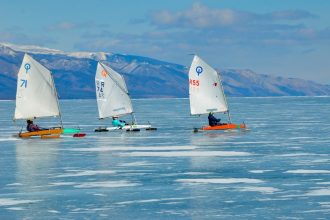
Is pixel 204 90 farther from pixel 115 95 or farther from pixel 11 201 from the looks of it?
pixel 11 201

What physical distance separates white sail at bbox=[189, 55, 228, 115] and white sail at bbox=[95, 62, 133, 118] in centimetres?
911

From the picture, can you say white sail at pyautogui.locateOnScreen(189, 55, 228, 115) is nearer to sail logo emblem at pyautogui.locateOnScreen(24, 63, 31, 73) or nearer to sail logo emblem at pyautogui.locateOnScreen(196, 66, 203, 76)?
sail logo emblem at pyautogui.locateOnScreen(196, 66, 203, 76)

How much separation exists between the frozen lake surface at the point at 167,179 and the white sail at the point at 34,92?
11208mm

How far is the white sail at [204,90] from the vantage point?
100125 mm

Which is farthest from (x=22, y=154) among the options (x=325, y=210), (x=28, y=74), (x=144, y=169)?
(x=325, y=210)

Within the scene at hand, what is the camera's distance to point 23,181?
4894 centimetres

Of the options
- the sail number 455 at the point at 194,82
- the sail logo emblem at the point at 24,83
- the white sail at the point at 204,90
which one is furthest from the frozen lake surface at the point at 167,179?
the sail number 455 at the point at 194,82

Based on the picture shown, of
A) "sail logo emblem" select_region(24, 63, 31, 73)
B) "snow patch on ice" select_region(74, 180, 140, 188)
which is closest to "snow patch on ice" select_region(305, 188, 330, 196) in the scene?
"snow patch on ice" select_region(74, 180, 140, 188)

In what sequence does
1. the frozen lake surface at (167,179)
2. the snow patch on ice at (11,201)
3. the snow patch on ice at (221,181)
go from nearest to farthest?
the frozen lake surface at (167,179) → the snow patch on ice at (11,201) → the snow patch on ice at (221,181)

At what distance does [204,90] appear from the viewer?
100 meters

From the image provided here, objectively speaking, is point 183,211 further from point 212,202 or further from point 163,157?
point 163,157

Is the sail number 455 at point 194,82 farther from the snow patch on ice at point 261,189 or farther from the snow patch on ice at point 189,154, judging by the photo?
the snow patch on ice at point 261,189

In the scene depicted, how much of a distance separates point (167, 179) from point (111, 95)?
57.0 metres

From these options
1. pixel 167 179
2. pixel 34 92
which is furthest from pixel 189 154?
pixel 34 92
